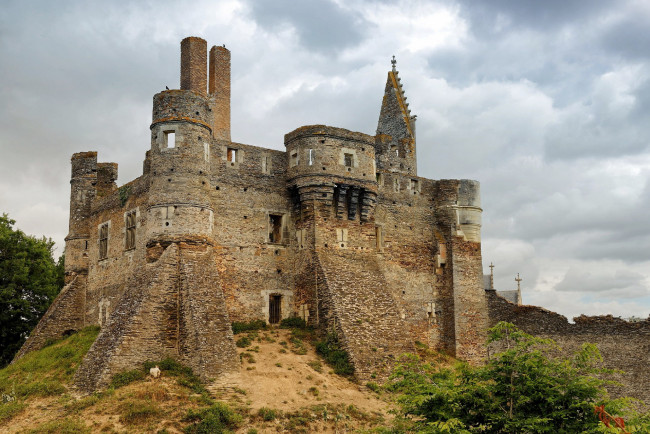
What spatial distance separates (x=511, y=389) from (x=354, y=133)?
17511mm

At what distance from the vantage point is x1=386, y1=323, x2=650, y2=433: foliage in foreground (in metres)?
14.1

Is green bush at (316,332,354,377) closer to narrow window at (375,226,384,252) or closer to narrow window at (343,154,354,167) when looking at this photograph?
narrow window at (375,226,384,252)

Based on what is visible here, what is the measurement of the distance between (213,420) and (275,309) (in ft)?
29.8

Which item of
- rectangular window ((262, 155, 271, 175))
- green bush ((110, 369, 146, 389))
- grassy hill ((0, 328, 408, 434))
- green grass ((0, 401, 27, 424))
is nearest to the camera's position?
grassy hill ((0, 328, 408, 434))

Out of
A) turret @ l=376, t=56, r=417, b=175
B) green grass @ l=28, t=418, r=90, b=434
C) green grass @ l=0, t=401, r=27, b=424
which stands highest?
turret @ l=376, t=56, r=417, b=175

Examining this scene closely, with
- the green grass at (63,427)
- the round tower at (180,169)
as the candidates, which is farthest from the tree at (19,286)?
the green grass at (63,427)

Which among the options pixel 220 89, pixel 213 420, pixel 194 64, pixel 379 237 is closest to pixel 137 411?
pixel 213 420

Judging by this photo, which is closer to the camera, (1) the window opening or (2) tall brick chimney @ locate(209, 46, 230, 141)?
(1) the window opening

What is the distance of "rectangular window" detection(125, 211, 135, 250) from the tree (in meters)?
10.3

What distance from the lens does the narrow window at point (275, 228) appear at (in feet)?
99.1

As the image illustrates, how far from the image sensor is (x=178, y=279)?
25.6m

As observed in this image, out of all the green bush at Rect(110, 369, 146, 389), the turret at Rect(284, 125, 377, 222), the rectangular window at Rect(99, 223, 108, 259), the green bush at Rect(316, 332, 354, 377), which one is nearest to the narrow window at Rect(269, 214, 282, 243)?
the turret at Rect(284, 125, 377, 222)

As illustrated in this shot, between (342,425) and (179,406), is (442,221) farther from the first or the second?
(179,406)

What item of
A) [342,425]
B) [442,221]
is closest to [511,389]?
[342,425]
